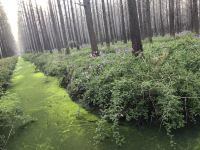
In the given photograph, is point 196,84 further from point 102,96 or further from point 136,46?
point 136,46

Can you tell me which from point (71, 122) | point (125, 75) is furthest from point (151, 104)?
point (71, 122)

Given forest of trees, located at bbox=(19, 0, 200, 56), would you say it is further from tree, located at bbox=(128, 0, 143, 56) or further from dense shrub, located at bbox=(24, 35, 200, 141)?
dense shrub, located at bbox=(24, 35, 200, 141)

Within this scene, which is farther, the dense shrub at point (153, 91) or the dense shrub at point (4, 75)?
the dense shrub at point (4, 75)

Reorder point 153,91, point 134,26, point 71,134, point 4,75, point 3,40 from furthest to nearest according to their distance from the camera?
point 3,40
point 4,75
point 134,26
point 71,134
point 153,91

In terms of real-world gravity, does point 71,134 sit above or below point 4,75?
below

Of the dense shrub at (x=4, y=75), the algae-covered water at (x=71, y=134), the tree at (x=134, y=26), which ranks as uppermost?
the tree at (x=134, y=26)

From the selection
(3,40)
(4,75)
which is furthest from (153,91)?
(3,40)

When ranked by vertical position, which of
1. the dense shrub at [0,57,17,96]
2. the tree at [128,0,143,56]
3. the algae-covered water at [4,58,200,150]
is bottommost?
the algae-covered water at [4,58,200,150]

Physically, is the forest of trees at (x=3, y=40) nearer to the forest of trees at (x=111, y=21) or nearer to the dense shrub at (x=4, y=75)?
the forest of trees at (x=111, y=21)

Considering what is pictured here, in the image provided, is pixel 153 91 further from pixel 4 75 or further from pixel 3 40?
pixel 3 40

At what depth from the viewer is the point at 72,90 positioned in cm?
944

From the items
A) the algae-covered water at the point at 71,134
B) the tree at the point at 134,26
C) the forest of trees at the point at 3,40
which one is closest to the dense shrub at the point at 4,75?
the algae-covered water at the point at 71,134

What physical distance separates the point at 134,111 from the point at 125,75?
1.35m

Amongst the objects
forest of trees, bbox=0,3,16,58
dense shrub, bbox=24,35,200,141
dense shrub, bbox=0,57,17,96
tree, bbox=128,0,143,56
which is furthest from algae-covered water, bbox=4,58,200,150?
forest of trees, bbox=0,3,16,58
